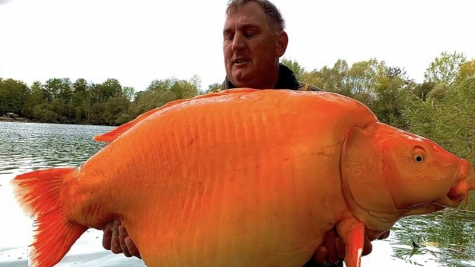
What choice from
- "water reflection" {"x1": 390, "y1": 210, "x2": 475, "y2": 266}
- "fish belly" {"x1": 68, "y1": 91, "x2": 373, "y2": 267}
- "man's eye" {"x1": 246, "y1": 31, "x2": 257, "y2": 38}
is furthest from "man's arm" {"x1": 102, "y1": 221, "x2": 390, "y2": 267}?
"water reflection" {"x1": 390, "y1": 210, "x2": 475, "y2": 266}

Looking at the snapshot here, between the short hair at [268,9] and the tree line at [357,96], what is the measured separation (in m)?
2.58

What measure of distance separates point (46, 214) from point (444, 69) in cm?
5314

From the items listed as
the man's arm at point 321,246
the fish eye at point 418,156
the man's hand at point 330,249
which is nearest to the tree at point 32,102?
the man's arm at point 321,246

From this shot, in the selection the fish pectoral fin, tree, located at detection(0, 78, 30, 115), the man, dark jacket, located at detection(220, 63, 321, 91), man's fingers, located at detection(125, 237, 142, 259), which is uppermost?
tree, located at detection(0, 78, 30, 115)

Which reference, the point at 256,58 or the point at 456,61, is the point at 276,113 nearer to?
the point at 256,58

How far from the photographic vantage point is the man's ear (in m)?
3.71

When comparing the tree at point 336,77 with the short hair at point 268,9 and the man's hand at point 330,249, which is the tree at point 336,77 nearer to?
the short hair at point 268,9

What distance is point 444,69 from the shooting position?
50.1 metres

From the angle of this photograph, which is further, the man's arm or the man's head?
the man's head

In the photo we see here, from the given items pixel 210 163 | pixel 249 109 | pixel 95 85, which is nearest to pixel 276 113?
pixel 249 109

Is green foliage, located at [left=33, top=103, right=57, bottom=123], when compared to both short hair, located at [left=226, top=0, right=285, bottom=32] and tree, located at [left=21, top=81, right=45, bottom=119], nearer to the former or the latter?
tree, located at [left=21, top=81, right=45, bottom=119]

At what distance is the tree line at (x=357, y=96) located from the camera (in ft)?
38.9

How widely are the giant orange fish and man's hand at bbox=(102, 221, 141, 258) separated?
0.28 meters

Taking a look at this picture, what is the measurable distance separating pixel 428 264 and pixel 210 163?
822cm
